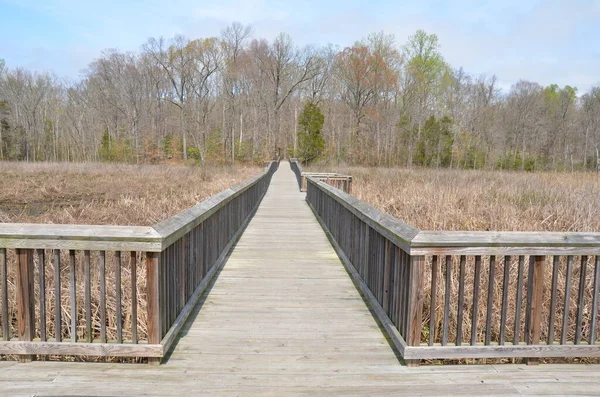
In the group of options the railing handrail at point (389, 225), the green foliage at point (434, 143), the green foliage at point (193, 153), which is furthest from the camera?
the green foliage at point (193, 153)

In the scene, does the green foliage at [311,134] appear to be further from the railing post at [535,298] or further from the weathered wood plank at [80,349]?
the weathered wood plank at [80,349]

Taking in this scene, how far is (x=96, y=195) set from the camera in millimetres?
18516

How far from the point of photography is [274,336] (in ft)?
12.2

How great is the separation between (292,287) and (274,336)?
4.78ft

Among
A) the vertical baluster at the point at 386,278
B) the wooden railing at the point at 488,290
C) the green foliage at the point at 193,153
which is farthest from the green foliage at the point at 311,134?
the wooden railing at the point at 488,290

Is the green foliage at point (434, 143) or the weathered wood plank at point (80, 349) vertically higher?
the green foliage at point (434, 143)

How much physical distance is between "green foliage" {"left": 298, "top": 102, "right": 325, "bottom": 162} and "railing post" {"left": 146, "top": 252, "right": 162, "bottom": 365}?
4423 cm

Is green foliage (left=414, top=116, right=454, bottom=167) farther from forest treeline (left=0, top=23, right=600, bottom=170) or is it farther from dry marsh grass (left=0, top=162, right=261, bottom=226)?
dry marsh grass (left=0, top=162, right=261, bottom=226)

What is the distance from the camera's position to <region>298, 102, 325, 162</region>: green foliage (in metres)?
47.4

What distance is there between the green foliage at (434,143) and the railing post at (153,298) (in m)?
43.9

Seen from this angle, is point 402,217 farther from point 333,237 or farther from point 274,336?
point 274,336

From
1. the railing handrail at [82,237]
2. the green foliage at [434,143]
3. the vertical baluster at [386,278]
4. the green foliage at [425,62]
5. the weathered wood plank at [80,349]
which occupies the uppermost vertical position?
the green foliage at [425,62]

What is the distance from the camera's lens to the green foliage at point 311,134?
47406 mm

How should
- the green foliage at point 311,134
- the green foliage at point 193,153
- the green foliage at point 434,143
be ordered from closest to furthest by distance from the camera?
the green foliage at point 434,143, the green foliage at point 311,134, the green foliage at point 193,153
